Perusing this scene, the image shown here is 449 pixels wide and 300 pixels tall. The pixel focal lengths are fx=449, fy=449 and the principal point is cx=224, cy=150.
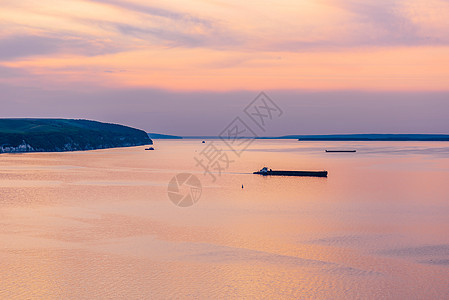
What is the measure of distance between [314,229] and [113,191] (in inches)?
1649

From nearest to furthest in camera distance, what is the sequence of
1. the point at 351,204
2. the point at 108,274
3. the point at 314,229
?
the point at 108,274
the point at 314,229
the point at 351,204

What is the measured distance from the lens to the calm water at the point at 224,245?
101 feet

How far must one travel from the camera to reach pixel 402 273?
33.6 meters

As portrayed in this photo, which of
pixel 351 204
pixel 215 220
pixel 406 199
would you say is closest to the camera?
pixel 215 220

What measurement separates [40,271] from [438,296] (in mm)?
28023

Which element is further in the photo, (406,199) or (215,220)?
(406,199)

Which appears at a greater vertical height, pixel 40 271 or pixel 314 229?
pixel 314 229

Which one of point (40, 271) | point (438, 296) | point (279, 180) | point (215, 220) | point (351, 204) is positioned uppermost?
point (279, 180)

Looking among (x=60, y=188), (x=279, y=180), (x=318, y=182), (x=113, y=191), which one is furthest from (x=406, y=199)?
(x=60, y=188)

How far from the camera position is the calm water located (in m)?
30.9

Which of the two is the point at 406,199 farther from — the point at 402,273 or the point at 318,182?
the point at 402,273

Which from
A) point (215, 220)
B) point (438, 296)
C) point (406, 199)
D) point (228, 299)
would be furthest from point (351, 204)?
point (228, 299)

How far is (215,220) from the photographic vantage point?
5341cm

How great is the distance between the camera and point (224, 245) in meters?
41.7
